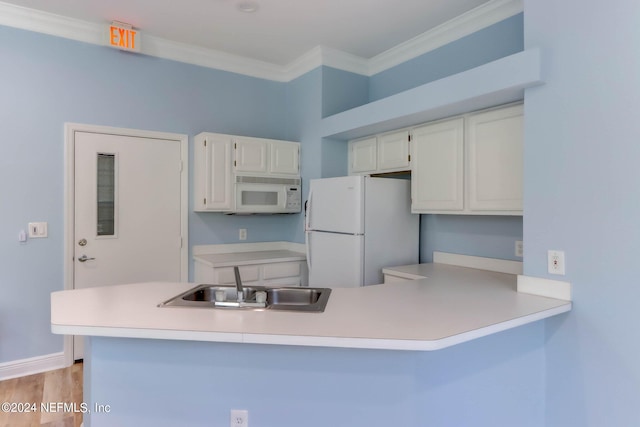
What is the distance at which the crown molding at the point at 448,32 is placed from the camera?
275cm

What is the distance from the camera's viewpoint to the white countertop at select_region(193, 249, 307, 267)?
3.39 m

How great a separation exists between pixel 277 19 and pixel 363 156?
1368 mm

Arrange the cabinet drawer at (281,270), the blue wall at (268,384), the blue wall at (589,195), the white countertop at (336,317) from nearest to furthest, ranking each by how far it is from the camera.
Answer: the white countertop at (336,317), the blue wall at (268,384), the blue wall at (589,195), the cabinet drawer at (281,270)

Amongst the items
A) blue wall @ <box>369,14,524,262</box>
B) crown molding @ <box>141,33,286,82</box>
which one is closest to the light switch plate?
crown molding @ <box>141,33,286,82</box>

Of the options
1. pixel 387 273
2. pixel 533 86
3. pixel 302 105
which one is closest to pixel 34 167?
pixel 302 105

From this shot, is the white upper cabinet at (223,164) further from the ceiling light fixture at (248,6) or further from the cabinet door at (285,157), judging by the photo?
the ceiling light fixture at (248,6)

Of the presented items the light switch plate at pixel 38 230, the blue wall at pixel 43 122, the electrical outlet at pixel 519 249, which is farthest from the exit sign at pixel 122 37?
the electrical outlet at pixel 519 249

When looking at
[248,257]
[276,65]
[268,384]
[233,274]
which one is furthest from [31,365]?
[276,65]

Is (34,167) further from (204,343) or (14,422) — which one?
(204,343)

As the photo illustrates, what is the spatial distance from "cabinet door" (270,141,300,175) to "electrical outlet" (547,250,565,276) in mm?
2564

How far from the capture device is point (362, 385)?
1.52m

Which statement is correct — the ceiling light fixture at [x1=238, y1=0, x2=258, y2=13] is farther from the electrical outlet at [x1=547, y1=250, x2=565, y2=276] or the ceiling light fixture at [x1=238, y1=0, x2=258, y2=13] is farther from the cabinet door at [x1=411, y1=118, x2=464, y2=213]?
the electrical outlet at [x1=547, y1=250, x2=565, y2=276]

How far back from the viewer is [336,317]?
1578 millimetres

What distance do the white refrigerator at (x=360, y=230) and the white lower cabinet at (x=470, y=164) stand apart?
206mm
